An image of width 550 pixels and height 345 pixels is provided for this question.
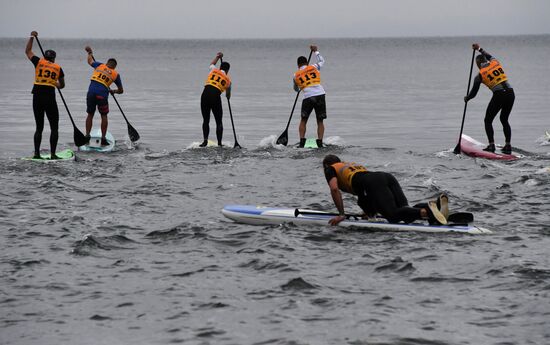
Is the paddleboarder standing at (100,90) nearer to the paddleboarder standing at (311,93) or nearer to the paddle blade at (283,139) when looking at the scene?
the paddle blade at (283,139)

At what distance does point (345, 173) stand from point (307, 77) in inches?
344

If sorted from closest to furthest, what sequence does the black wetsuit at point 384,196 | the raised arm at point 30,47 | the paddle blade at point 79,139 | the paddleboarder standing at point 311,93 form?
the black wetsuit at point 384,196 → the raised arm at point 30,47 → the paddle blade at point 79,139 → the paddleboarder standing at point 311,93

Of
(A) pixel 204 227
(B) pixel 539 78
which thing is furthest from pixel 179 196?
(B) pixel 539 78

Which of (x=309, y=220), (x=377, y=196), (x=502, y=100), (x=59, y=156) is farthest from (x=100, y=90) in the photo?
(x=377, y=196)

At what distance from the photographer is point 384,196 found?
10.9 metres

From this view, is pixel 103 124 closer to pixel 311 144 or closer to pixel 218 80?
pixel 218 80

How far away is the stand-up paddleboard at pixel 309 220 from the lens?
10.8 meters

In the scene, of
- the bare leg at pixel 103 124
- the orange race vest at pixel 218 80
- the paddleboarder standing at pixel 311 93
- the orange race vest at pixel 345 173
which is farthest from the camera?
the paddleboarder standing at pixel 311 93

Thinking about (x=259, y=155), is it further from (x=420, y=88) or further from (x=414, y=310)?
(x=420, y=88)

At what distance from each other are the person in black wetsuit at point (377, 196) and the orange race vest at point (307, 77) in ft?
27.8

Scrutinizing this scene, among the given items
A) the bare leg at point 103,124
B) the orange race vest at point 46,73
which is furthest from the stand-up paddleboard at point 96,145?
the orange race vest at point 46,73

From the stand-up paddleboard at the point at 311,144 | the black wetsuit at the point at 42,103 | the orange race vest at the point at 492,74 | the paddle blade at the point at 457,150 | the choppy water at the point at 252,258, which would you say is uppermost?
the orange race vest at the point at 492,74

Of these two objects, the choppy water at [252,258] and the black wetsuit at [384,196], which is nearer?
the choppy water at [252,258]

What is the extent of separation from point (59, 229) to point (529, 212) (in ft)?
22.4
